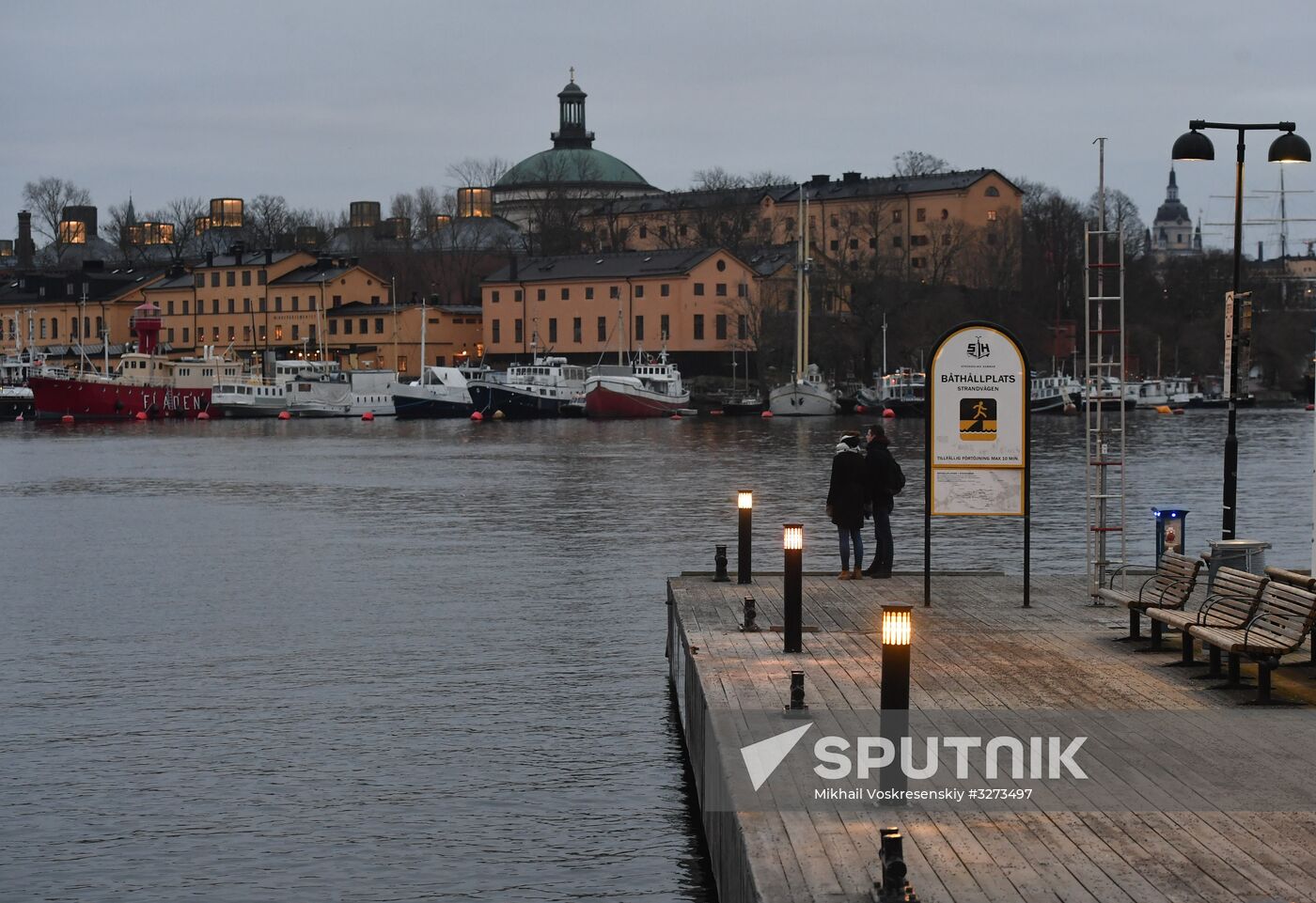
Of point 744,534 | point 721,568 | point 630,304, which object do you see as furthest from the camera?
point 630,304

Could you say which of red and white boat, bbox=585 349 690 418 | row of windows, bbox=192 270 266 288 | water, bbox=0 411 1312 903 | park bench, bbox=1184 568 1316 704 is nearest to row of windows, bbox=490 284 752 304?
red and white boat, bbox=585 349 690 418

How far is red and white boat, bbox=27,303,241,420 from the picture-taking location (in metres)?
130

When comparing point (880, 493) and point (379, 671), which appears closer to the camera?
point (379, 671)

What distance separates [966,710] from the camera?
43.3 ft

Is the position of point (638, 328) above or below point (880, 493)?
above

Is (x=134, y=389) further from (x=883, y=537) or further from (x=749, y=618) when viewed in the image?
(x=749, y=618)

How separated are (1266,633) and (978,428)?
571 cm

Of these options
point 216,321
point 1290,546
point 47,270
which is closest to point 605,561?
point 1290,546

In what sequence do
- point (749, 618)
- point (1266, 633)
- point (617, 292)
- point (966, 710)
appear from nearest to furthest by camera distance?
point (966, 710) → point (1266, 633) → point (749, 618) → point (617, 292)

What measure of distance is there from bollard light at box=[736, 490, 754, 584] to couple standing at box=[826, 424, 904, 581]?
1.10 m

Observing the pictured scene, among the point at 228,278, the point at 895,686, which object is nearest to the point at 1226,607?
the point at 895,686

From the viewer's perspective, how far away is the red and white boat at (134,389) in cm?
12975

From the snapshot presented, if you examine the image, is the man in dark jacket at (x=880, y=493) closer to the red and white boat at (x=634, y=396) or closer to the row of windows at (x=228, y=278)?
the red and white boat at (x=634, y=396)

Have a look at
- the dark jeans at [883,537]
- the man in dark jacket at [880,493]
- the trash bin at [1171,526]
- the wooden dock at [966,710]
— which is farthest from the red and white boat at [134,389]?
the trash bin at [1171,526]
